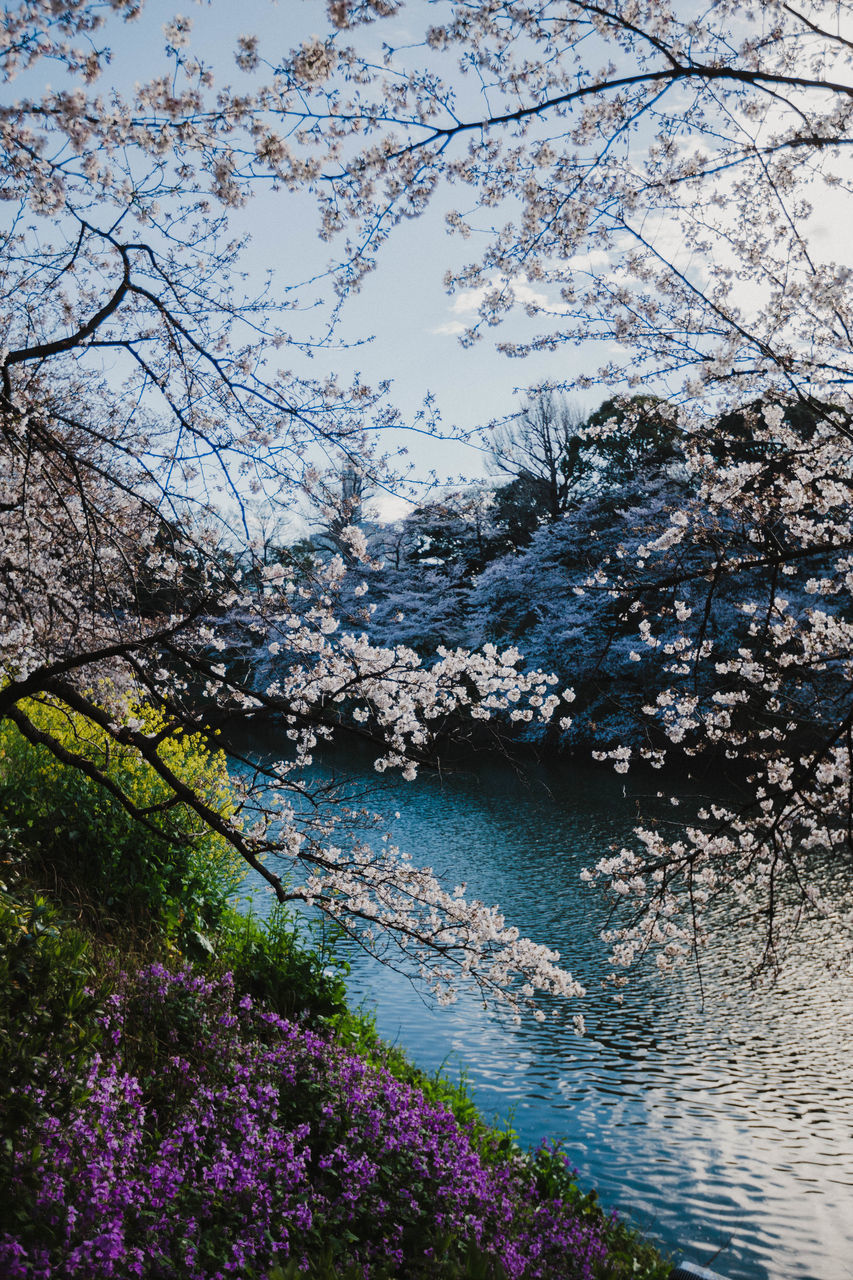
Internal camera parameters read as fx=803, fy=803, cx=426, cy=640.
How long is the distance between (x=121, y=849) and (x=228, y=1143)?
3.19m

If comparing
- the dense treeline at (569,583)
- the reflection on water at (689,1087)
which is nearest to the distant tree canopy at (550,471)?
the dense treeline at (569,583)

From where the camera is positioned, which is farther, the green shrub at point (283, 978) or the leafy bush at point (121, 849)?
the leafy bush at point (121, 849)

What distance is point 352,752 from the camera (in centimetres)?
2370

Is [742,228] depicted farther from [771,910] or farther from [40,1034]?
[40,1034]

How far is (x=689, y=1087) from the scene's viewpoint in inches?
248

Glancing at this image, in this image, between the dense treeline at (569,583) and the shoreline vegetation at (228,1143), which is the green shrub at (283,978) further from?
the dense treeline at (569,583)

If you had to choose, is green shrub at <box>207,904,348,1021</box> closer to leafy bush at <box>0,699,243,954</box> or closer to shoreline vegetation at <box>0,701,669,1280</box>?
shoreline vegetation at <box>0,701,669,1280</box>

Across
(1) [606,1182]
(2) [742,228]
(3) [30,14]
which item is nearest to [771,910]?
(1) [606,1182]

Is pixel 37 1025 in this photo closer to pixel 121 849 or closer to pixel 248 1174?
pixel 248 1174

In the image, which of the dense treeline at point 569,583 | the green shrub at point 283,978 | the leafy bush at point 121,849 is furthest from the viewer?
the dense treeline at point 569,583

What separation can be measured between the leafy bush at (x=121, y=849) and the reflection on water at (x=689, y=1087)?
205 cm

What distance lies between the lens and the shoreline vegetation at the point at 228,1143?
101 inches

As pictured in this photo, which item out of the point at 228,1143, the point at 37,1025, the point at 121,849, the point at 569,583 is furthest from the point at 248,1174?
the point at 569,583

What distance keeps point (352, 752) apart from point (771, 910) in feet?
65.8
